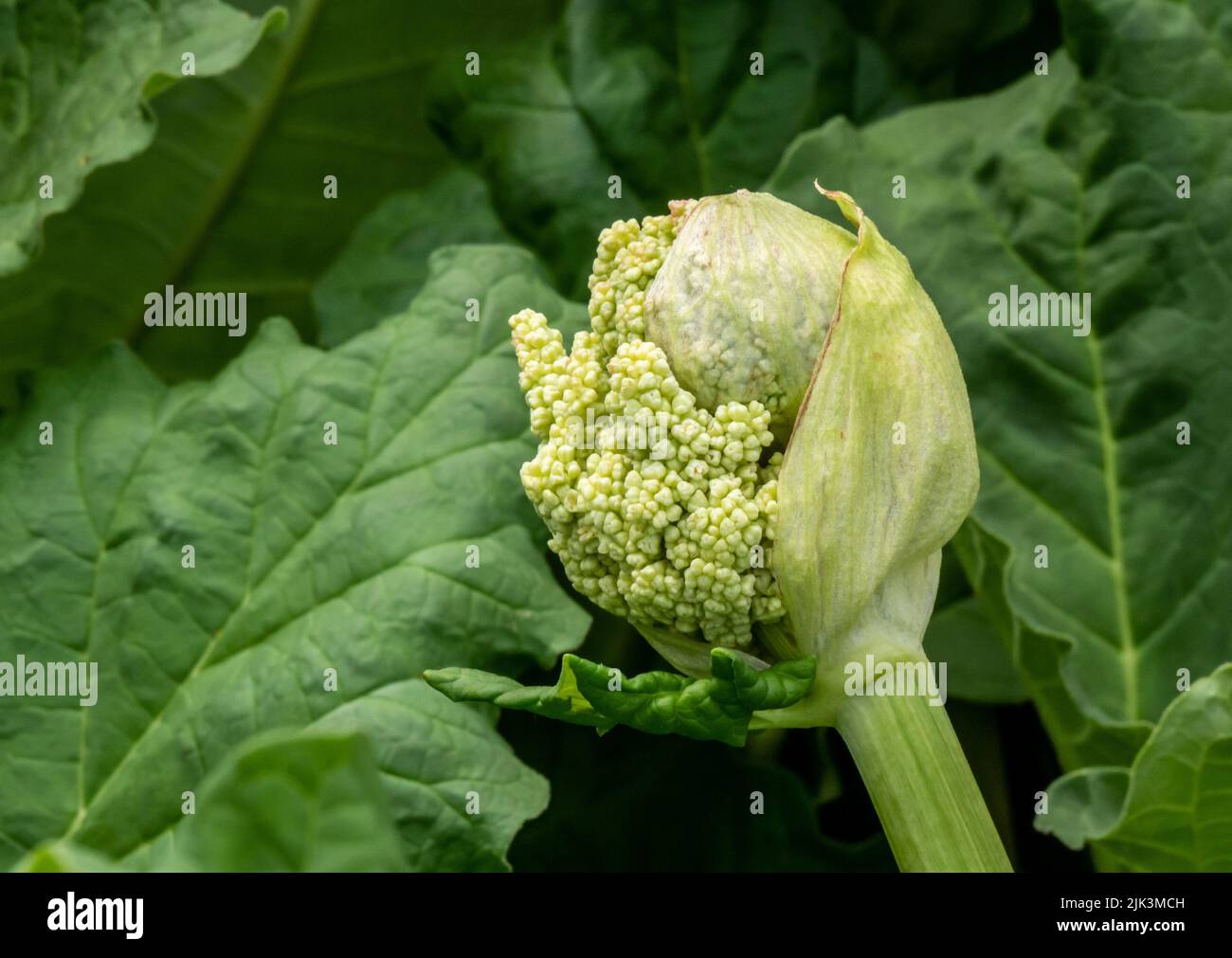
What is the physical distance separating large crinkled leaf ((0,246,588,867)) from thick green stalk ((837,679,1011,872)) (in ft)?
0.83

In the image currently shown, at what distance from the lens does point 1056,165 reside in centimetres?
120

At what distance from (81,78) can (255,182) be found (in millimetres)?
294

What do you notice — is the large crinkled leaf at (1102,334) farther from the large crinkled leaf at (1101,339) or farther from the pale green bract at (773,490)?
the pale green bract at (773,490)

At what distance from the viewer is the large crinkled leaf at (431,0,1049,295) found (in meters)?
1.30

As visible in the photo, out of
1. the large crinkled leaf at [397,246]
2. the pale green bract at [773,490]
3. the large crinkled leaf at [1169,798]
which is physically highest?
the large crinkled leaf at [397,246]

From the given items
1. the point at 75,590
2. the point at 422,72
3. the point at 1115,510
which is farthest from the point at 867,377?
the point at 422,72

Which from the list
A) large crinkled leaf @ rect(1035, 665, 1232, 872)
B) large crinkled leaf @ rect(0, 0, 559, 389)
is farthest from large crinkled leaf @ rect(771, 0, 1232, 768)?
large crinkled leaf @ rect(0, 0, 559, 389)

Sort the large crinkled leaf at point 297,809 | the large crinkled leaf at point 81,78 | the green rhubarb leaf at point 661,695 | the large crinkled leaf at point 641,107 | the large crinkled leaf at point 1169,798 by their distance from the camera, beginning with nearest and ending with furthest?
the large crinkled leaf at point 297,809 < the green rhubarb leaf at point 661,695 < the large crinkled leaf at point 1169,798 < the large crinkled leaf at point 81,78 < the large crinkled leaf at point 641,107

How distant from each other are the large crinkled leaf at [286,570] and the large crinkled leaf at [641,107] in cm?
21

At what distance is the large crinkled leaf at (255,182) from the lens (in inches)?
55.2

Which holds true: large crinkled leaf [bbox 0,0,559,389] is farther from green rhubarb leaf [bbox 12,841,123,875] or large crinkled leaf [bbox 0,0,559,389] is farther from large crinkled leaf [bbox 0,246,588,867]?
green rhubarb leaf [bbox 12,841,123,875]

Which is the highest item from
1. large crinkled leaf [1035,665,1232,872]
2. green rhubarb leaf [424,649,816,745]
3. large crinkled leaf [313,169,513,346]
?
large crinkled leaf [313,169,513,346]

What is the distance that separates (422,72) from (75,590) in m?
0.68

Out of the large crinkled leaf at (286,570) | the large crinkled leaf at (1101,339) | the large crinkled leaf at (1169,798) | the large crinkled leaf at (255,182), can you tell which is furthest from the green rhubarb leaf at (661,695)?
the large crinkled leaf at (255,182)
